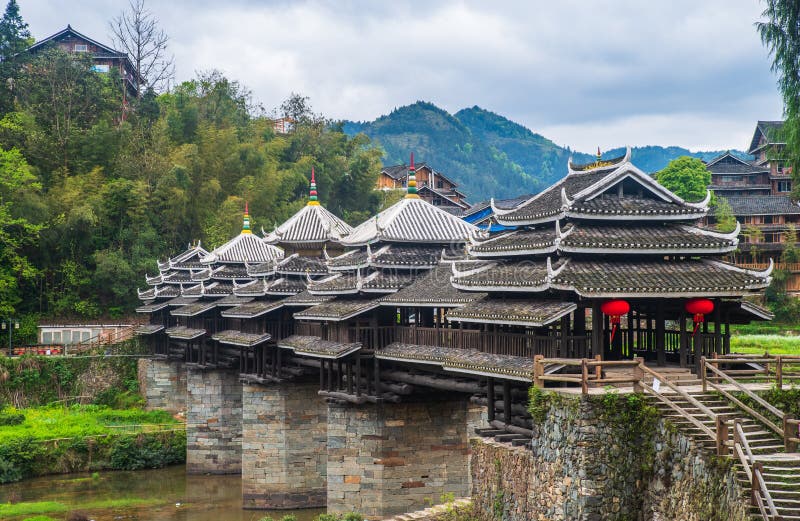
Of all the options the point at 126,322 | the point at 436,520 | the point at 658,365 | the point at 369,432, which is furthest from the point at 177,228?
the point at 658,365

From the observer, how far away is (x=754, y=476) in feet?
46.7

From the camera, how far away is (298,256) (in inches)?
1515

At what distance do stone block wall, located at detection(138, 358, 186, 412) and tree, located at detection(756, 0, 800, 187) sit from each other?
36.4m

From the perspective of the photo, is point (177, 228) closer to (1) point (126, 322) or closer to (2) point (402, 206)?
(1) point (126, 322)

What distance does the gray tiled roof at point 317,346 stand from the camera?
2881cm

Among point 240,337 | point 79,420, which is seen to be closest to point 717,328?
point 240,337

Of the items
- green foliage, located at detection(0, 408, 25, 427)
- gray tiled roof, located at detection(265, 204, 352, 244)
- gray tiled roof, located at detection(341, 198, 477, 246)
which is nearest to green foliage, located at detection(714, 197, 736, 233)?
gray tiled roof, located at detection(265, 204, 352, 244)

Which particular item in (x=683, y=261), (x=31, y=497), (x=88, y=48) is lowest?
(x=31, y=497)

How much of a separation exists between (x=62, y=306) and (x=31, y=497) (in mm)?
22923

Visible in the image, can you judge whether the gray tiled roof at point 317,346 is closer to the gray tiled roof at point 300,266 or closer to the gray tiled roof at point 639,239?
the gray tiled roof at point 300,266

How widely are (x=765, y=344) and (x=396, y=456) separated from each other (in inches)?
798

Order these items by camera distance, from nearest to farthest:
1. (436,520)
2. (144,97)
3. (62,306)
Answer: (436,520)
(62,306)
(144,97)

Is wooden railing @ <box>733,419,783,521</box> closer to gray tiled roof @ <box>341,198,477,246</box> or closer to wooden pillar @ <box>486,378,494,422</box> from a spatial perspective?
wooden pillar @ <box>486,378,494,422</box>

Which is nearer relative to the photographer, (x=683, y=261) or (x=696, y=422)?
(x=696, y=422)
